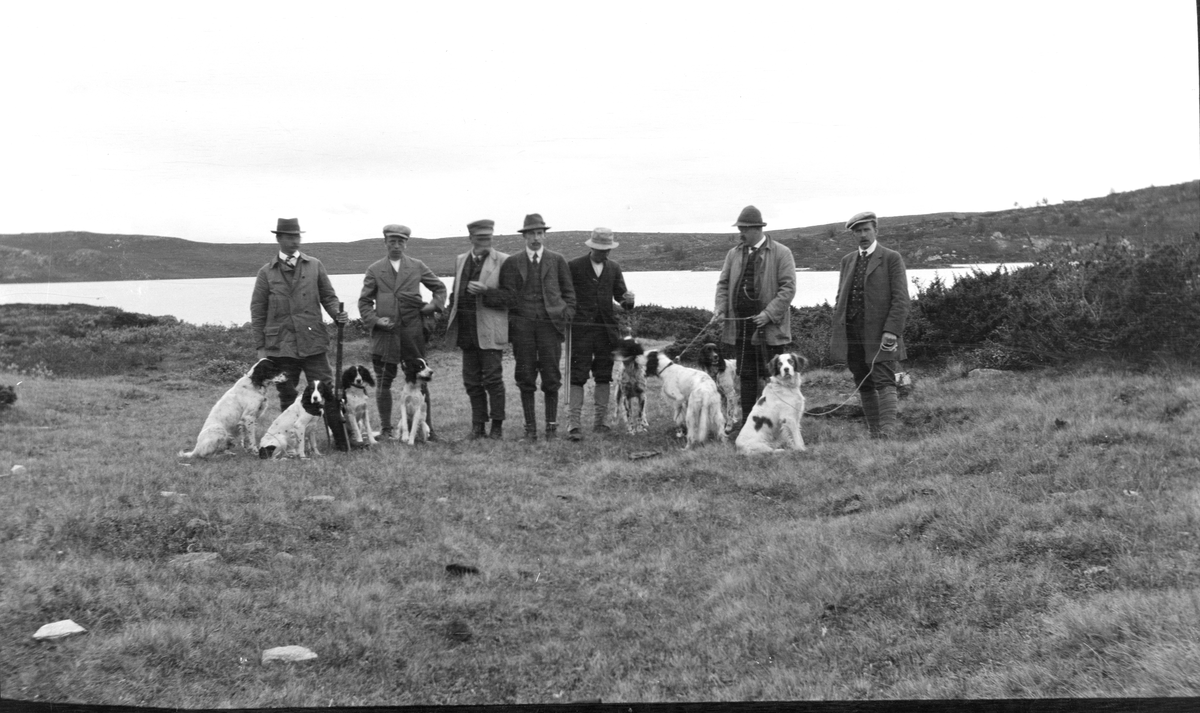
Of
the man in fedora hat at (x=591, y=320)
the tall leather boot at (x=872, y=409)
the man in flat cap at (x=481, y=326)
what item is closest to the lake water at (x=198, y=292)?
the tall leather boot at (x=872, y=409)

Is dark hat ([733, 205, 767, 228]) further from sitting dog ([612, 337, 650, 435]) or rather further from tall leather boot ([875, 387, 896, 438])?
sitting dog ([612, 337, 650, 435])

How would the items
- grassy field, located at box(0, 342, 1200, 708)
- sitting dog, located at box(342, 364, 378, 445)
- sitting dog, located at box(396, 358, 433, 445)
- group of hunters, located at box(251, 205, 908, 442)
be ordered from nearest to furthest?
1. grassy field, located at box(0, 342, 1200, 708)
2. group of hunters, located at box(251, 205, 908, 442)
3. sitting dog, located at box(342, 364, 378, 445)
4. sitting dog, located at box(396, 358, 433, 445)

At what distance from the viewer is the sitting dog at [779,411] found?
844cm

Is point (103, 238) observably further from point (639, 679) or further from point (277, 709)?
point (639, 679)

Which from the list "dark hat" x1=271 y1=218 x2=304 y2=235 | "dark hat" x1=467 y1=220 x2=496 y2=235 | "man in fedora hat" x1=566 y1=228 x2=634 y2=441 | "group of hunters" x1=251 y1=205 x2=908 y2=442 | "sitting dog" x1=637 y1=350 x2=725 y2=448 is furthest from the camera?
"man in fedora hat" x1=566 y1=228 x2=634 y2=441

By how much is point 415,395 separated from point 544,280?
6.55ft

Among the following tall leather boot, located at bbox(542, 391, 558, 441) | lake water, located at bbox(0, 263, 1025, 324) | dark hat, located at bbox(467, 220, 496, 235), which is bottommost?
tall leather boot, located at bbox(542, 391, 558, 441)

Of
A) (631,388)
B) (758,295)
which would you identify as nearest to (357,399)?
(631,388)

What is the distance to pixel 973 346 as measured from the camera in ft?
38.3

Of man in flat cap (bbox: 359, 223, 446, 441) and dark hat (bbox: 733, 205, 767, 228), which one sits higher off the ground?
dark hat (bbox: 733, 205, 767, 228)

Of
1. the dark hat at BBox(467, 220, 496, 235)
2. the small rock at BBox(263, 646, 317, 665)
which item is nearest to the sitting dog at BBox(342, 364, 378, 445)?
the dark hat at BBox(467, 220, 496, 235)

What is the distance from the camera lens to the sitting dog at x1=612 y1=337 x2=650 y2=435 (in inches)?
412

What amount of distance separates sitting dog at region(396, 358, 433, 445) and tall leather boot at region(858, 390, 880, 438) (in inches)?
190

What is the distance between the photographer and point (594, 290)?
9.97m
